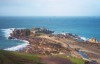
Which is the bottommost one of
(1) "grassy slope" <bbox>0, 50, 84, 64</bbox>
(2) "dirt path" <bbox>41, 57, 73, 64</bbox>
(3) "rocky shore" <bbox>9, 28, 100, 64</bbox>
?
(3) "rocky shore" <bbox>9, 28, 100, 64</bbox>

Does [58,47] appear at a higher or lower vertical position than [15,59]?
lower

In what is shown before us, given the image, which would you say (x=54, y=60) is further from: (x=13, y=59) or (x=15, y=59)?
(x=13, y=59)

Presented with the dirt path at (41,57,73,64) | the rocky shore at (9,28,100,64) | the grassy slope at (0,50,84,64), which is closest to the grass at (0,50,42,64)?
the grassy slope at (0,50,84,64)

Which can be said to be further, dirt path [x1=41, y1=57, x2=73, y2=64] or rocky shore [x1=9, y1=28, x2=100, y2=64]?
rocky shore [x1=9, y1=28, x2=100, y2=64]

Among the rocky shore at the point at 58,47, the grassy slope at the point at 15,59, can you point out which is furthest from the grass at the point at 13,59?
the rocky shore at the point at 58,47

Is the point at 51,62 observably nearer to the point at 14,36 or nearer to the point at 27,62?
the point at 27,62

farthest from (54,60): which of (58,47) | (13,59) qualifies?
(58,47)

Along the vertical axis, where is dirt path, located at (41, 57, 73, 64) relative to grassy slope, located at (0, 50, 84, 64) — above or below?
below

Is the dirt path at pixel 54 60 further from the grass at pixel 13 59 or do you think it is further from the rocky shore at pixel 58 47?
the rocky shore at pixel 58 47

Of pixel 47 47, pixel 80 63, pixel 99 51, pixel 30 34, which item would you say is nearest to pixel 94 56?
pixel 99 51

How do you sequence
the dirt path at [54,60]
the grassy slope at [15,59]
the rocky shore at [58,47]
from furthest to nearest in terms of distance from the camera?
the rocky shore at [58,47] → the dirt path at [54,60] → the grassy slope at [15,59]

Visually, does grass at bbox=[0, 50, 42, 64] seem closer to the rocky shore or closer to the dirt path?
the dirt path
